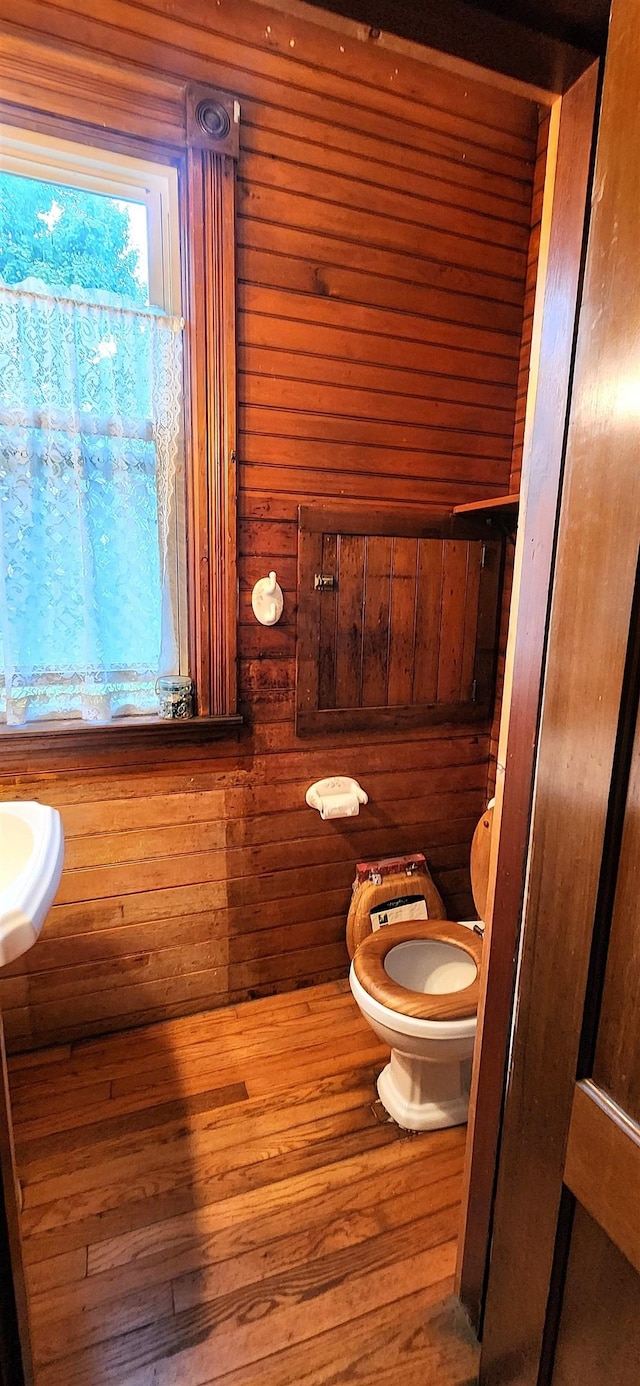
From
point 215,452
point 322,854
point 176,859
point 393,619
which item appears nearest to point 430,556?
point 393,619

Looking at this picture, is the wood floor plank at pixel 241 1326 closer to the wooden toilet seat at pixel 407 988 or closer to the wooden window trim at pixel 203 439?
the wooden toilet seat at pixel 407 988

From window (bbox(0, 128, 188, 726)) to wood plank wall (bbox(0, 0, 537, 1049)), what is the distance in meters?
A: 0.17

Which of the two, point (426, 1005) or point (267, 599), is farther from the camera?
point (267, 599)

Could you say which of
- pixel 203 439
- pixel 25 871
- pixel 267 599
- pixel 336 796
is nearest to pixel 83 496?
pixel 203 439

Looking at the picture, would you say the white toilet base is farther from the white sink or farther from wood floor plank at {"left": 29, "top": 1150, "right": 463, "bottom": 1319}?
the white sink

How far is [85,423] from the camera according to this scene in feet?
5.30

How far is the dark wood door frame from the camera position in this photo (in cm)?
77

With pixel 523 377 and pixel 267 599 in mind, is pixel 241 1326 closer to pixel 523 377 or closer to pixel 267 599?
pixel 267 599

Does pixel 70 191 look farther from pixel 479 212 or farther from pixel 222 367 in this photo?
pixel 479 212

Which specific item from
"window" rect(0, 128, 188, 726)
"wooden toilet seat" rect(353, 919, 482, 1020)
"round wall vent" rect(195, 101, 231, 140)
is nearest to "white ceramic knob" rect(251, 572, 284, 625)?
"window" rect(0, 128, 188, 726)

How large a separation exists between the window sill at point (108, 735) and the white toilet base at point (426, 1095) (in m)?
0.99

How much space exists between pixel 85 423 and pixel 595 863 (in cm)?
156

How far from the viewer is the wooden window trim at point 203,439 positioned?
5.19 ft

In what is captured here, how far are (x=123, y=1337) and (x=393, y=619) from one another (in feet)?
5.82
